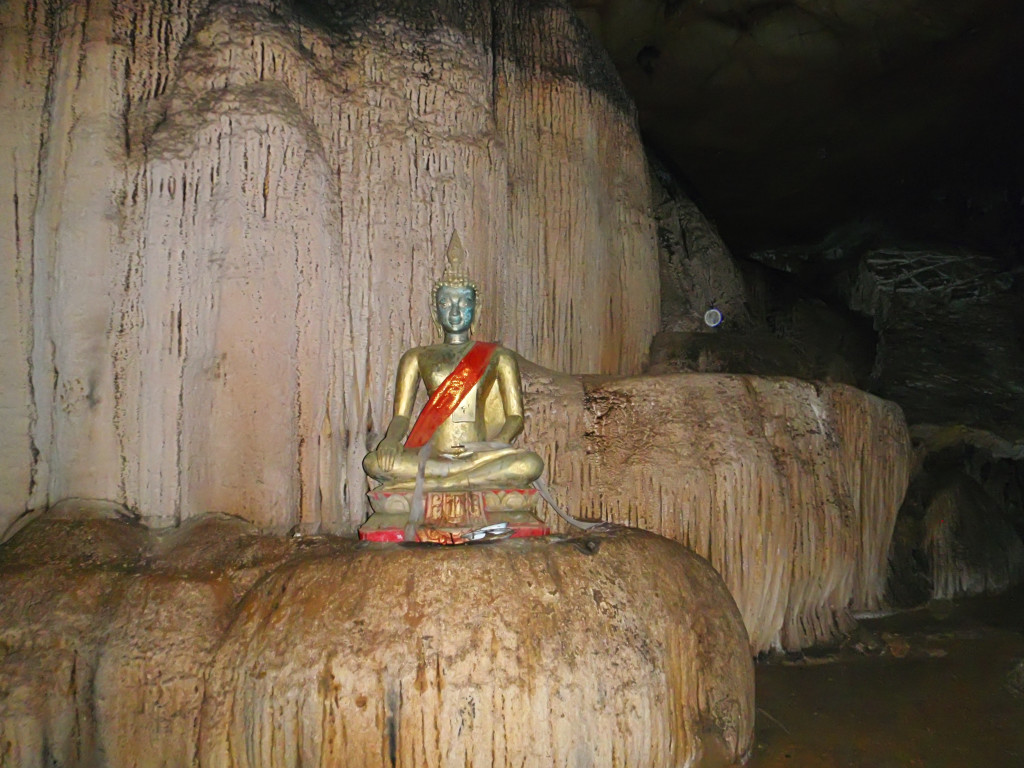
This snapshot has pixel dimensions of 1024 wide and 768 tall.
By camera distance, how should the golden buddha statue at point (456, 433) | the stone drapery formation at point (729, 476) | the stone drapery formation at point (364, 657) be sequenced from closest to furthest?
the stone drapery formation at point (364, 657) → the golden buddha statue at point (456, 433) → the stone drapery formation at point (729, 476)

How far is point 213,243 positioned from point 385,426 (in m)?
1.68

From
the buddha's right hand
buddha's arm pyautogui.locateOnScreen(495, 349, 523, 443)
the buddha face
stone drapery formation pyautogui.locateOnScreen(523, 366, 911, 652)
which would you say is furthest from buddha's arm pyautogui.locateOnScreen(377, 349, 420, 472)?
stone drapery formation pyautogui.locateOnScreen(523, 366, 911, 652)

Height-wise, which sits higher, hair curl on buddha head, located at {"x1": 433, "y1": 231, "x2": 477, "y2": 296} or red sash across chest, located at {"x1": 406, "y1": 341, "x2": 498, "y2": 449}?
hair curl on buddha head, located at {"x1": 433, "y1": 231, "x2": 477, "y2": 296}

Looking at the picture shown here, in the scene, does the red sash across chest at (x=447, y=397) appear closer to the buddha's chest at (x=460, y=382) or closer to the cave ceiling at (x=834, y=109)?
the buddha's chest at (x=460, y=382)

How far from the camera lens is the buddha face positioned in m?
5.30

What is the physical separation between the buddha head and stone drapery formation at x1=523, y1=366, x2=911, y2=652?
2.52 feet

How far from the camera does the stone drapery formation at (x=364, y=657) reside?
133 inches

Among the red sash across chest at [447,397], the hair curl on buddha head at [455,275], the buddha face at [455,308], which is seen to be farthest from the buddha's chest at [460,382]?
the hair curl on buddha head at [455,275]

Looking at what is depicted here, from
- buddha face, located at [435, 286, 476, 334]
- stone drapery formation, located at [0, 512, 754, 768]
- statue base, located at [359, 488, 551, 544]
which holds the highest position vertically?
buddha face, located at [435, 286, 476, 334]

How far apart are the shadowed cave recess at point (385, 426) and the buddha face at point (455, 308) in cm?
48

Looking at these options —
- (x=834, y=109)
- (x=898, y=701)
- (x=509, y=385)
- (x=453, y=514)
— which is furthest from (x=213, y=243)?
(x=834, y=109)

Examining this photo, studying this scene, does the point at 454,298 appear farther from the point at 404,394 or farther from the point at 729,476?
the point at 729,476

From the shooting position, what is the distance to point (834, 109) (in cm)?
1110

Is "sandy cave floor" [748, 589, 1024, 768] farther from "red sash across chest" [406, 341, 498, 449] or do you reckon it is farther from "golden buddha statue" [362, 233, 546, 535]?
"red sash across chest" [406, 341, 498, 449]
